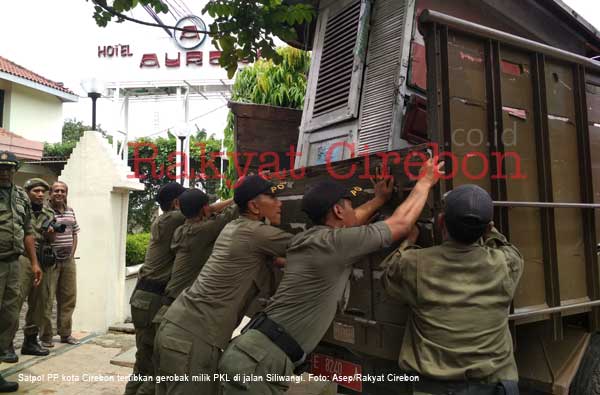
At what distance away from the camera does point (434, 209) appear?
226cm

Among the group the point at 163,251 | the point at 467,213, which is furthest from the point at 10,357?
the point at 467,213

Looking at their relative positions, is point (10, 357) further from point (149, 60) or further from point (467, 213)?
point (149, 60)

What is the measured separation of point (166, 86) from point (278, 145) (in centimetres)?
1735

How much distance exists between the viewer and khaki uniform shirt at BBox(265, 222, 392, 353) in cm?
214

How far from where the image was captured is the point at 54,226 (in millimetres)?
4891

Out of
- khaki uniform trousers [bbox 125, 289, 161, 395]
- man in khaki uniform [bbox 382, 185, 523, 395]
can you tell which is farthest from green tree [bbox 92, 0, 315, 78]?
man in khaki uniform [bbox 382, 185, 523, 395]

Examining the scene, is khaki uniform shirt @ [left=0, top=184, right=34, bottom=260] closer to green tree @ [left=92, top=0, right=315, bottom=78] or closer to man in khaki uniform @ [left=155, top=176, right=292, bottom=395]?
green tree @ [left=92, top=0, right=315, bottom=78]

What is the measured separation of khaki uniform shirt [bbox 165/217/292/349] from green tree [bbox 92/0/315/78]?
140 centimetres

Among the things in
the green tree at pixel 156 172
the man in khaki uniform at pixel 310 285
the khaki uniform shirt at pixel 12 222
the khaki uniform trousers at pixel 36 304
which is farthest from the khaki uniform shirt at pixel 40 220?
the green tree at pixel 156 172

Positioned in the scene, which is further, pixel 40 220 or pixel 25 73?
pixel 25 73

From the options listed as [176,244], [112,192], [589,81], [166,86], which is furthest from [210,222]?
[166,86]

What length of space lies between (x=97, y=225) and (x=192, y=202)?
10.0 feet

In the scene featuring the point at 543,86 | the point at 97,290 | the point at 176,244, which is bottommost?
the point at 97,290

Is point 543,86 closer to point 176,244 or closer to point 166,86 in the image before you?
point 176,244
